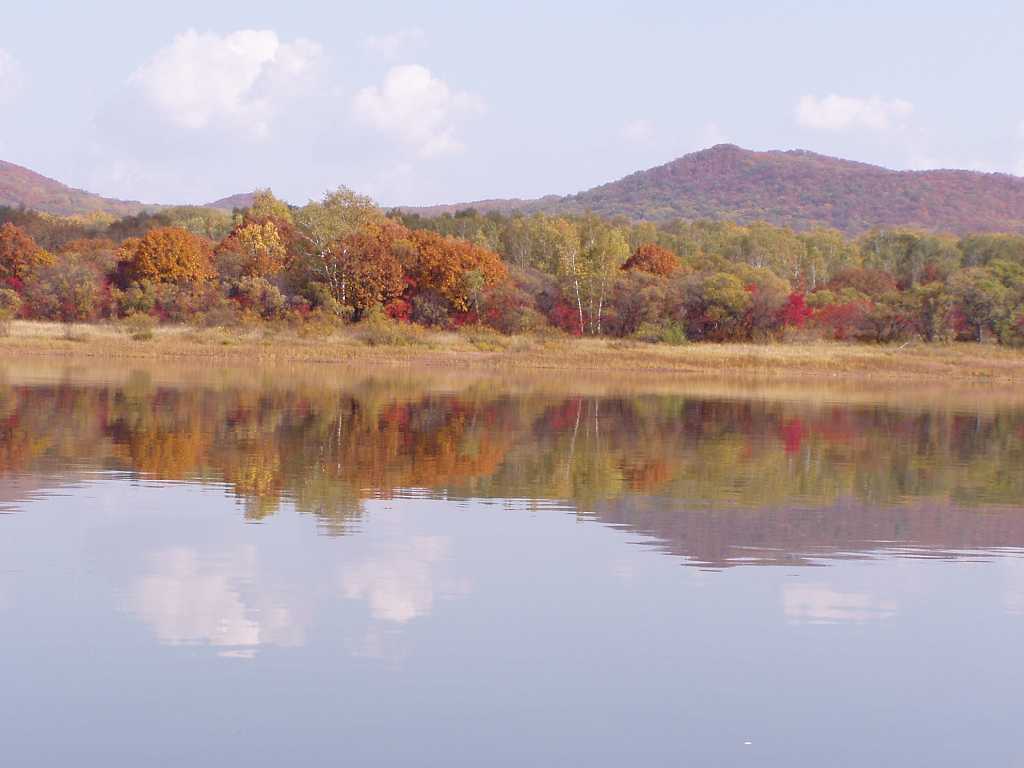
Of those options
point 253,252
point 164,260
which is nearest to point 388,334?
point 164,260

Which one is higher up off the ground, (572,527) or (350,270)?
(350,270)

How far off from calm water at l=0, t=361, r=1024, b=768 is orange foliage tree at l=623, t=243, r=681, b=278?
52724 millimetres

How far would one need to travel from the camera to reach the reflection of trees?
1939 centimetres

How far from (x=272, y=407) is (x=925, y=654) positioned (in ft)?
77.4

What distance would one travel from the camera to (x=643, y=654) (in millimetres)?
10500

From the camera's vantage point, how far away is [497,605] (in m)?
11.9

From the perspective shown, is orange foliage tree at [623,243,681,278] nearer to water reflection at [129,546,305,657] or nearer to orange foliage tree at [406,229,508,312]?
orange foliage tree at [406,229,508,312]

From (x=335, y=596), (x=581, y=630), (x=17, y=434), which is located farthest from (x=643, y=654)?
(x=17, y=434)

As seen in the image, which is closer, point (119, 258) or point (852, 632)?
point (852, 632)

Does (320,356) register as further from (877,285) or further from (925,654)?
(925,654)

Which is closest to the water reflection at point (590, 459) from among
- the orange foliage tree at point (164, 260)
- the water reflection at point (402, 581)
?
the water reflection at point (402, 581)

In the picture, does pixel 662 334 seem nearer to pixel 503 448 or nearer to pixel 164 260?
pixel 164 260

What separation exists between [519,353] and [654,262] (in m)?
18.8

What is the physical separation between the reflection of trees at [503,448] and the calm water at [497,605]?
0.14 meters
